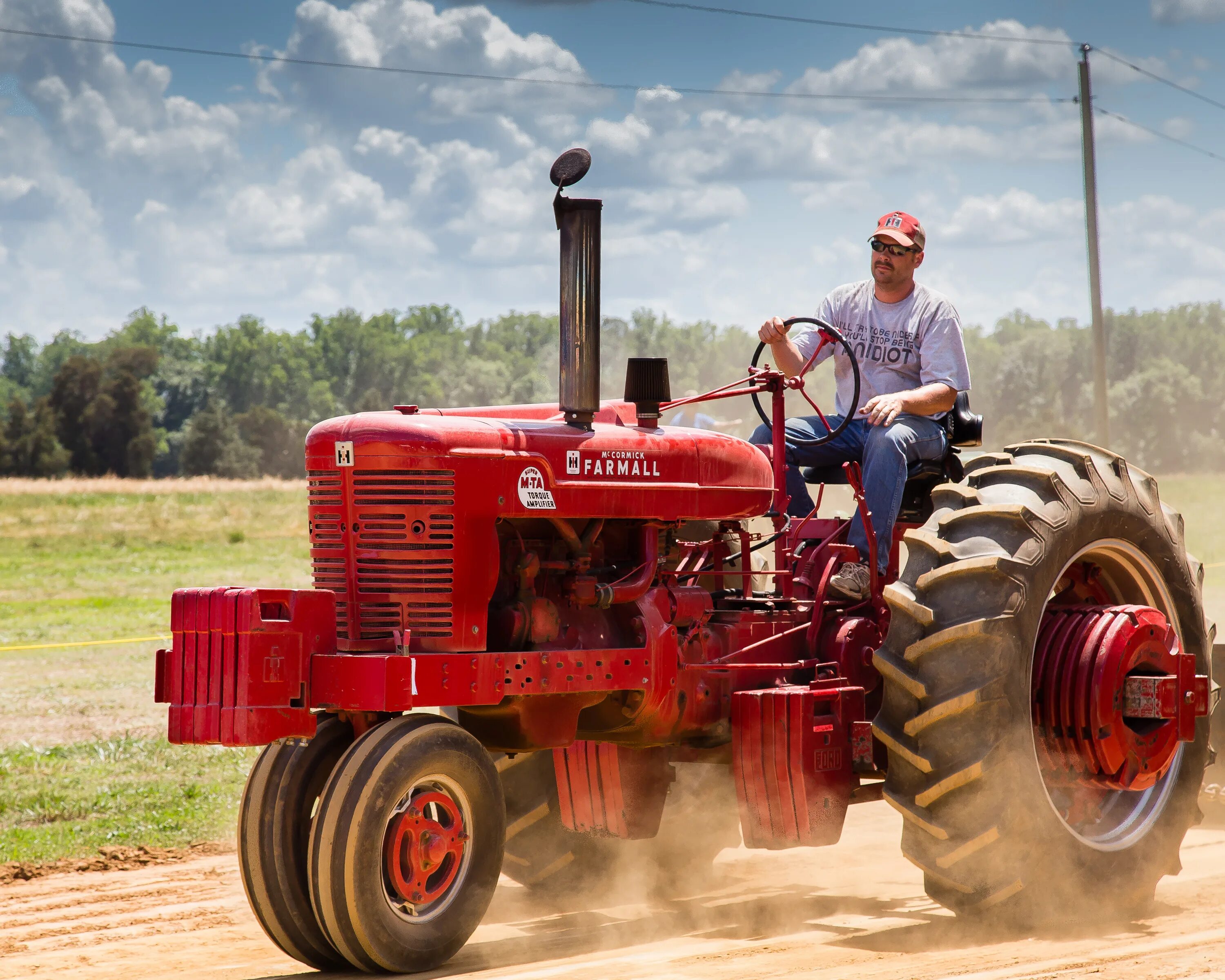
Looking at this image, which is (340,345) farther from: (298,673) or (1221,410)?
(298,673)

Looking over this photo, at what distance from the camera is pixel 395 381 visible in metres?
71.6

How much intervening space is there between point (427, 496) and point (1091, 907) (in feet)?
9.61

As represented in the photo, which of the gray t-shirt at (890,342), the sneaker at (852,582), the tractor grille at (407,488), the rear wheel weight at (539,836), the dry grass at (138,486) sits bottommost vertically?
the rear wheel weight at (539,836)

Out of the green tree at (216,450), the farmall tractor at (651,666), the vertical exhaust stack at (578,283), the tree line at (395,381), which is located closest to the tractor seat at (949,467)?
the farmall tractor at (651,666)

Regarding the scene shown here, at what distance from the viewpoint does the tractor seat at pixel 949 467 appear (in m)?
6.68

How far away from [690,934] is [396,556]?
187 centimetres

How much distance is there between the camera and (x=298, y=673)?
4.80m

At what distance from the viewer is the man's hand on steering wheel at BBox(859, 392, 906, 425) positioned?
20.7 feet

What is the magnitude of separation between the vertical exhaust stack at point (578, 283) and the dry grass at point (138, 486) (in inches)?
1106

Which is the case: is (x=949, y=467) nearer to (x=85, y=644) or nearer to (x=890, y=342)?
(x=890, y=342)

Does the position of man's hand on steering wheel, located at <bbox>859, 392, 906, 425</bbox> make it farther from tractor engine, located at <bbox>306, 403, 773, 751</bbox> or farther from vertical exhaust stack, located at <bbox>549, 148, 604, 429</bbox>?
vertical exhaust stack, located at <bbox>549, 148, 604, 429</bbox>

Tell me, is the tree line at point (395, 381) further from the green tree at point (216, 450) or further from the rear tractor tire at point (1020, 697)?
the rear tractor tire at point (1020, 697)

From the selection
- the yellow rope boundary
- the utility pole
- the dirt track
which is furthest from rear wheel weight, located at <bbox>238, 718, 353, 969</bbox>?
the utility pole

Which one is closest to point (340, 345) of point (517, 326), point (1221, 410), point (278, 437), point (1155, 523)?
point (517, 326)
